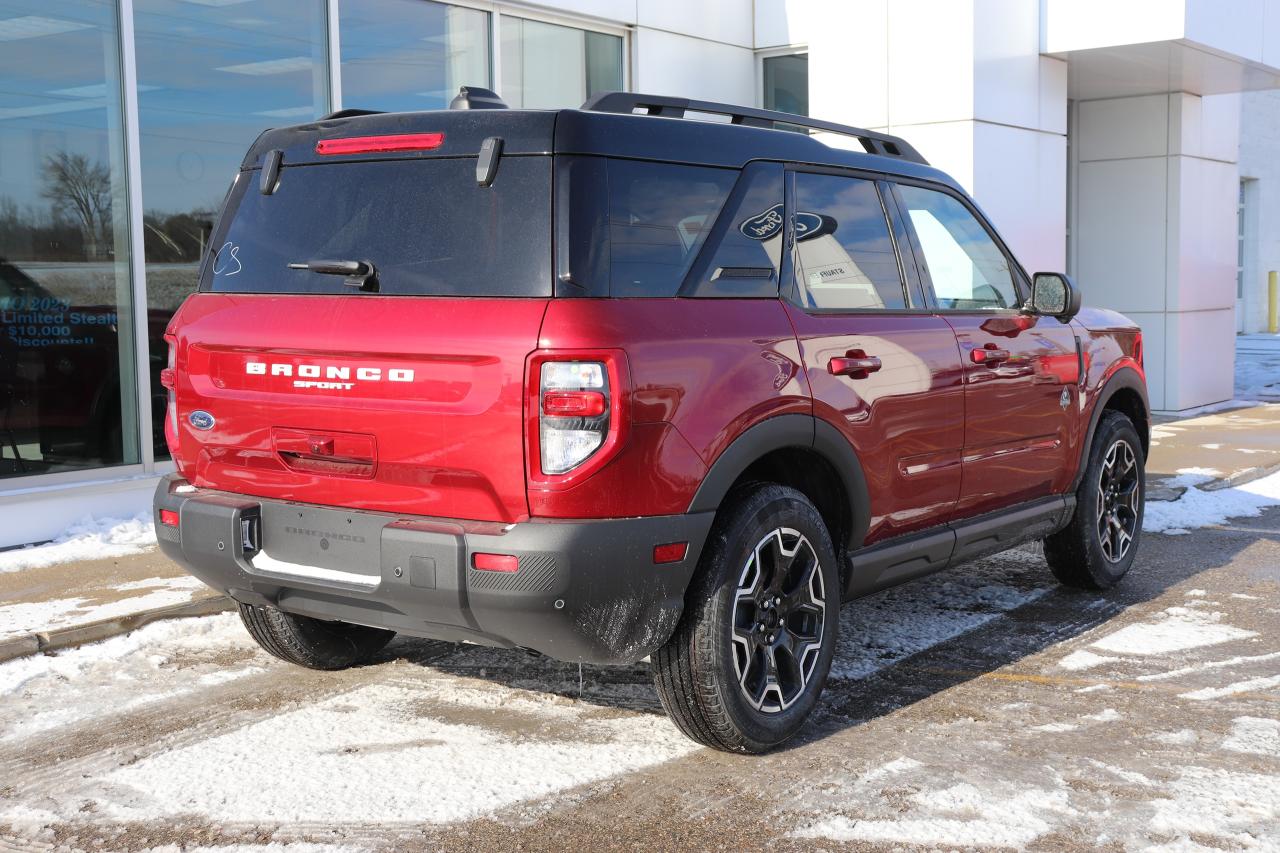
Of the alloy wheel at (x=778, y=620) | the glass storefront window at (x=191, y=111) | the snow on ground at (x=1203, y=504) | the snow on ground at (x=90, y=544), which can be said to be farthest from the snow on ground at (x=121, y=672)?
the snow on ground at (x=1203, y=504)

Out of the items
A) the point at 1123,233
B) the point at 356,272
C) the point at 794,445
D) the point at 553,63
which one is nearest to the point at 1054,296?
the point at 794,445

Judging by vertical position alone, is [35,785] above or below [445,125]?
below

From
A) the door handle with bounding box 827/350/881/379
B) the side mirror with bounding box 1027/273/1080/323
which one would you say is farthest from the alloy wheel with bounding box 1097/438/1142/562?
the door handle with bounding box 827/350/881/379

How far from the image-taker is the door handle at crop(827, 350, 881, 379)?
4641 mm

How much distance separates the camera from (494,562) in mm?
3834

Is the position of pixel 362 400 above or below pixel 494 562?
above

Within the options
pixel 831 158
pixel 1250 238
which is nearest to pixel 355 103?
pixel 831 158

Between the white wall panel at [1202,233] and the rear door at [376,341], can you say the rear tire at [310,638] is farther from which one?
the white wall panel at [1202,233]

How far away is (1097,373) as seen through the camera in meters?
6.42

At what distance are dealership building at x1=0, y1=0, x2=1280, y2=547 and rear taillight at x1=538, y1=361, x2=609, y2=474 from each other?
5.36 metres

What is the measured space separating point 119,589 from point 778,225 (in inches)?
152

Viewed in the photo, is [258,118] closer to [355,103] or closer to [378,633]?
[355,103]

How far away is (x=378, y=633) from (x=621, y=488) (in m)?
2.04

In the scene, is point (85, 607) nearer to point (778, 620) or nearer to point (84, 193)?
point (84, 193)
